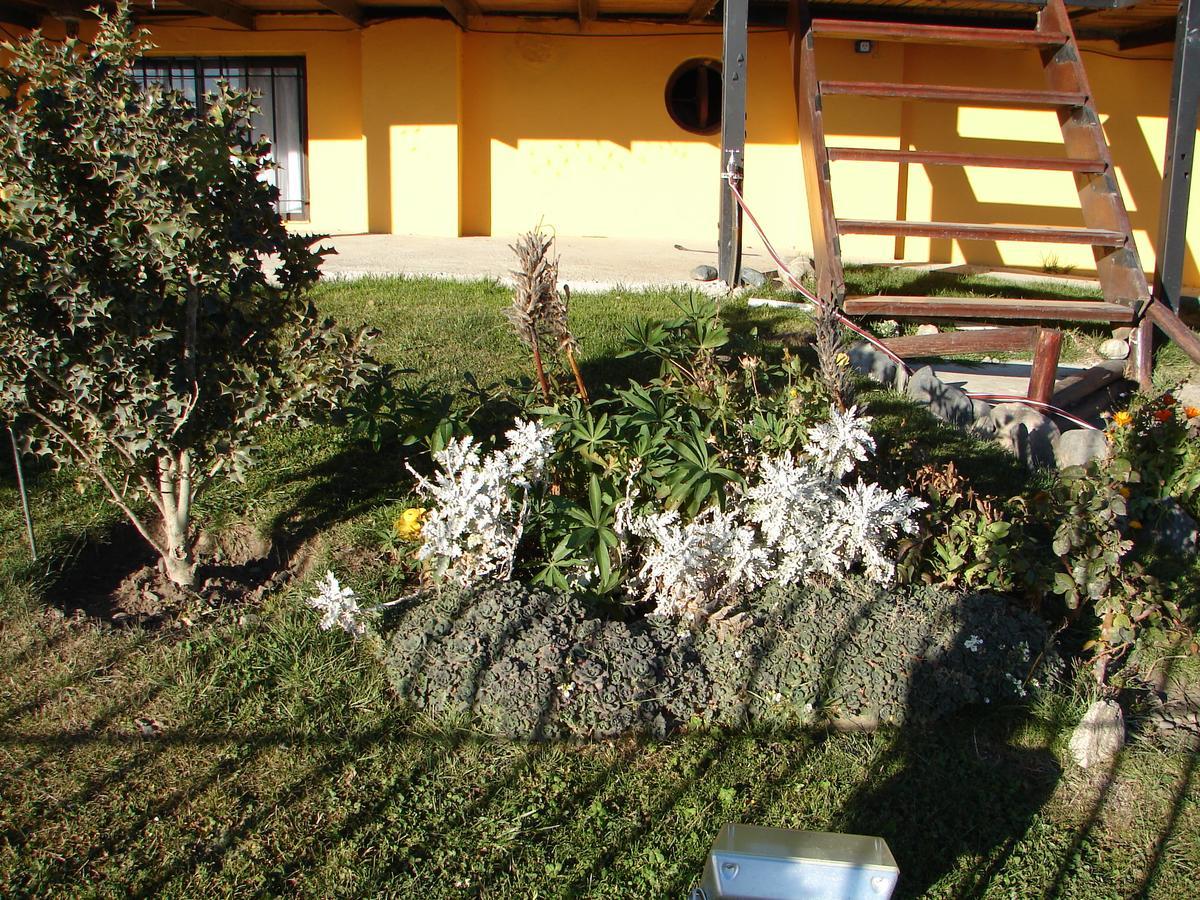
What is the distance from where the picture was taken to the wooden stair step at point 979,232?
22.4 ft

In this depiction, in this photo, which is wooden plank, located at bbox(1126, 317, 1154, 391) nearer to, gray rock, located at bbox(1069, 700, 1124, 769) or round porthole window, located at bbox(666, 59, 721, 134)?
gray rock, located at bbox(1069, 700, 1124, 769)

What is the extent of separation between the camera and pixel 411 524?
3828mm

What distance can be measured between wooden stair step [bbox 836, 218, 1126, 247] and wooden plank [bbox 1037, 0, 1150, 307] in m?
0.16

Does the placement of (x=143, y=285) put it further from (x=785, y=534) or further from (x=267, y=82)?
(x=267, y=82)

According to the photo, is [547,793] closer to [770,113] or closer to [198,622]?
[198,622]

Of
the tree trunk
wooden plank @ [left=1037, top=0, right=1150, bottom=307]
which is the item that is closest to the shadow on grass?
the tree trunk

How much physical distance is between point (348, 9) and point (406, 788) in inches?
327

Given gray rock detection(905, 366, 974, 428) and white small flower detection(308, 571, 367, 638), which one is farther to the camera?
gray rock detection(905, 366, 974, 428)

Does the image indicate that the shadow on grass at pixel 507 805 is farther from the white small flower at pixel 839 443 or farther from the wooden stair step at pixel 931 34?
the wooden stair step at pixel 931 34

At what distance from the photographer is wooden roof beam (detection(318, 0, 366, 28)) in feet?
29.7

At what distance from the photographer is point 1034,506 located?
12.7 ft

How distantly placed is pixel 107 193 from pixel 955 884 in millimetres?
3287

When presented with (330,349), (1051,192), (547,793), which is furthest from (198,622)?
(1051,192)

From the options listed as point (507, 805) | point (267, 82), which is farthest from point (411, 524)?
point (267, 82)
